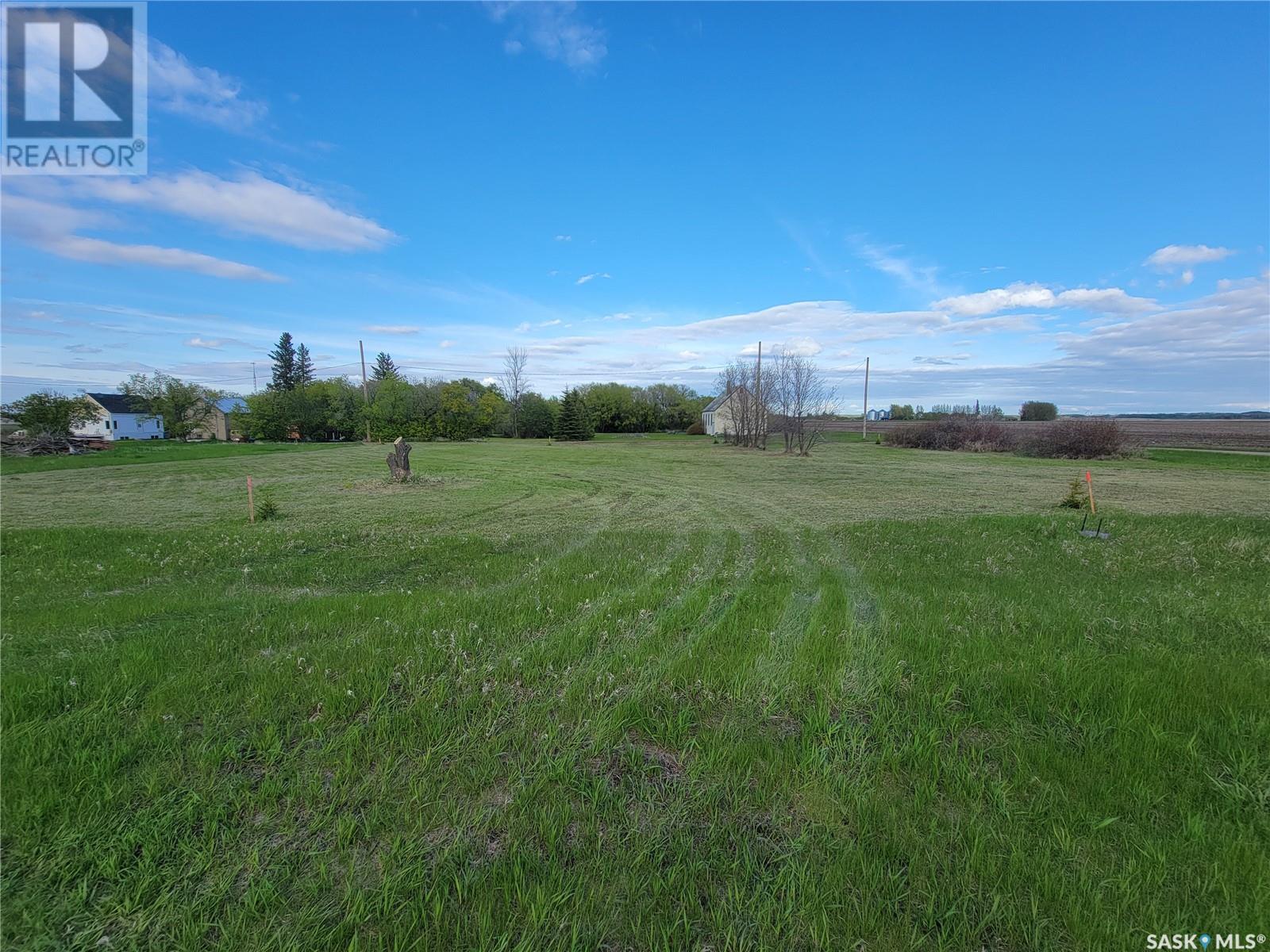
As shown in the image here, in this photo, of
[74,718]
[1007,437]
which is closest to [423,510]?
[74,718]

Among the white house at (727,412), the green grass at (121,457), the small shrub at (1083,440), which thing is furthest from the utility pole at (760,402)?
the green grass at (121,457)

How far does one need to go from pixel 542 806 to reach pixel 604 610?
2.64m

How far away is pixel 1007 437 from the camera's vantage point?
3938cm

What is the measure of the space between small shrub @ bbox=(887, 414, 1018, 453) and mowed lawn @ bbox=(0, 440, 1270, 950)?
3802cm

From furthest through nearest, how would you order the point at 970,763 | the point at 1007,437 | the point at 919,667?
the point at 1007,437 < the point at 919,667 < the point at 970,763

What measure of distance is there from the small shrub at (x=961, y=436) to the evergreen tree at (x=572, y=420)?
3352cm

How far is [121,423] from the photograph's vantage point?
63.0 meters

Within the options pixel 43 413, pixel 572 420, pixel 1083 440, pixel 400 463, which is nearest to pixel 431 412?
pixel 572 420

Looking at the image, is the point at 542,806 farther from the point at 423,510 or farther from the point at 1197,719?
the point at 423,510

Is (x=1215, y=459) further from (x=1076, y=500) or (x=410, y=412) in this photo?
(x=410, y=412)

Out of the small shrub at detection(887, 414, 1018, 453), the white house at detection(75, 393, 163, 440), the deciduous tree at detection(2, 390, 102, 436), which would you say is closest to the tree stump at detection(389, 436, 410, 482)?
the deciduous tree at detection(2, 390, 102, 436)

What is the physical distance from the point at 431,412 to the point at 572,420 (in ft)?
54.6

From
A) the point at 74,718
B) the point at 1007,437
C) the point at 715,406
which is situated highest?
the point at 715,406

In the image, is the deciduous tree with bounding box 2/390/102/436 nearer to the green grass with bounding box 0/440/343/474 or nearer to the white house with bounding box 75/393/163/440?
the green grass with bounding box 0/440/343/474
